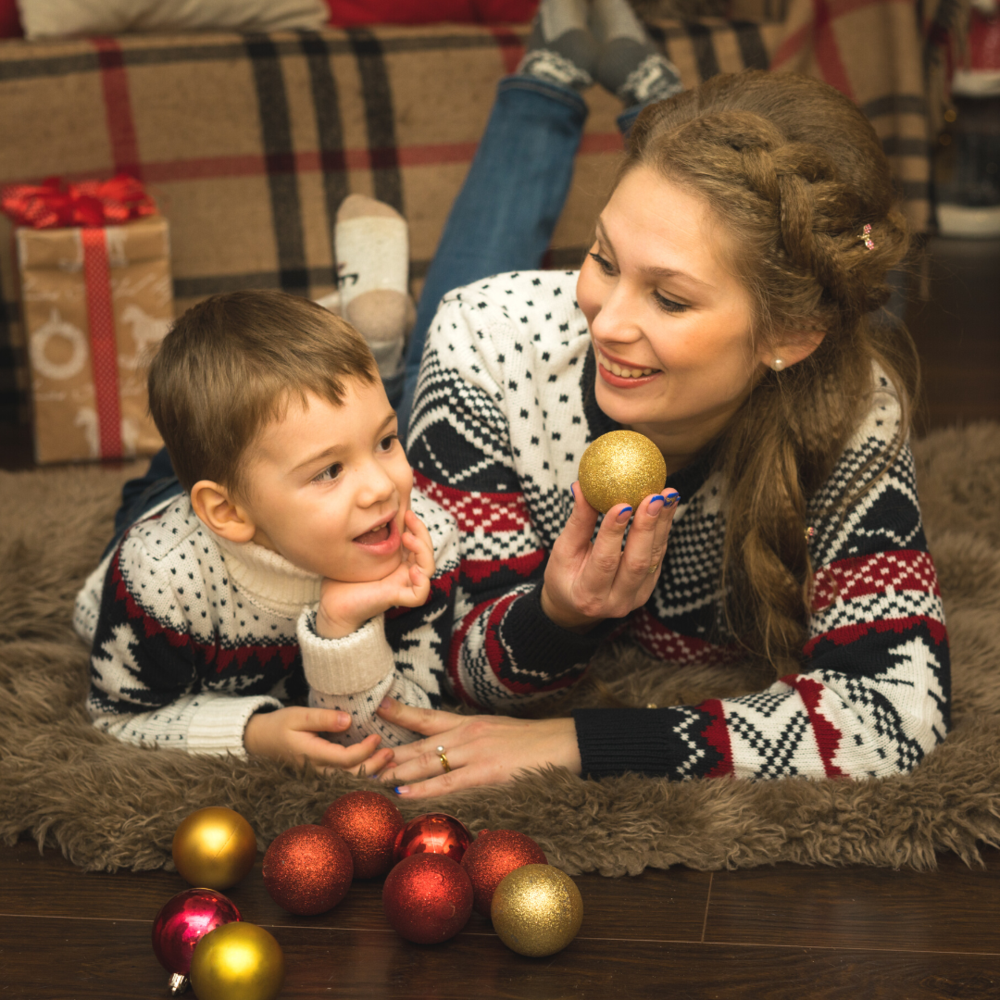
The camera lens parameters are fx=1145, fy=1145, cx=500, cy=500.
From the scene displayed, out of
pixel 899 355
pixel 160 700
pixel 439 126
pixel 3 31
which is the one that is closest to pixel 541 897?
pixel 160 700

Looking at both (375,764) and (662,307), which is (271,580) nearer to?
(375,764)

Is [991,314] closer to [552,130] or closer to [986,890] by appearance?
[552,130]

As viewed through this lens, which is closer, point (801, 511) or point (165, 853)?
point (165, 853)

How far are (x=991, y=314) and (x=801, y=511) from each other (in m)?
2.19

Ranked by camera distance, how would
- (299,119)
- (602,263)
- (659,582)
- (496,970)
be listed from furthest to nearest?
(299,119), (659,582), (602,263), (496,970)

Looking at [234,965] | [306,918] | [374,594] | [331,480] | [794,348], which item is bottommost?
[306,918]

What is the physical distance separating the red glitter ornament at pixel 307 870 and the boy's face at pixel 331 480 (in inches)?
10.6

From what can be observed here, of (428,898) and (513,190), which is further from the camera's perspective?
(513,190)

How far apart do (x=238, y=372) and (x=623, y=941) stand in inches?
24.9

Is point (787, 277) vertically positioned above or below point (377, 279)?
above

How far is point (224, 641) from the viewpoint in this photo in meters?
1.26

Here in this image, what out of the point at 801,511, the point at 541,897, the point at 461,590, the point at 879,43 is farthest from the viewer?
the point at 879,43

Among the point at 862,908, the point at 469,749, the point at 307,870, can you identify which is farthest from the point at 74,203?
the point at 862,908

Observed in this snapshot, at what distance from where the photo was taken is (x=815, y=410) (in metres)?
1.26
